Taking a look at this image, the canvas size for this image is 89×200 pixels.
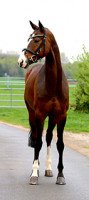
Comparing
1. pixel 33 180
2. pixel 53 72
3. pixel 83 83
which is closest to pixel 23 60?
pixel 53 72

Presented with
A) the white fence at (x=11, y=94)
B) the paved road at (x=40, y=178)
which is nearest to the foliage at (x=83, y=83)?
the white fence at (x=11, y=94)

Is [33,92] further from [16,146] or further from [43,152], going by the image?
[16,146]

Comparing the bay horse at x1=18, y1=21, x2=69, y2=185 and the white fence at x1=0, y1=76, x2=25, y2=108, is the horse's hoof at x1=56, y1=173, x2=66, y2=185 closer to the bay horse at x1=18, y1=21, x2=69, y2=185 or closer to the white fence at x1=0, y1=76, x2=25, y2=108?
the bay horse at x1=18, y1=21, x2=69, y2=185

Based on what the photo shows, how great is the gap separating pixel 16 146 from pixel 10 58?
101ft

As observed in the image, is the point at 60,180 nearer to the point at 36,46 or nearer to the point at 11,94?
the point at 36,46

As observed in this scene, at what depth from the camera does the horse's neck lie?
863 centimetres

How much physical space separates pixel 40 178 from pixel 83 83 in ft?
57.8

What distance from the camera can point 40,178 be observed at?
9.07 meters

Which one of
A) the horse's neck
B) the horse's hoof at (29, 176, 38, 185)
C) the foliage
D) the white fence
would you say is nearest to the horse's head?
the horse's neck

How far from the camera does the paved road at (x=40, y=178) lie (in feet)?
25.3

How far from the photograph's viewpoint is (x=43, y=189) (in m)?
8.15

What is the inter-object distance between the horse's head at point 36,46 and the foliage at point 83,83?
57.8ft

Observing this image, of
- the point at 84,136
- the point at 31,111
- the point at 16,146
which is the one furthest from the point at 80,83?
the point at 31,111

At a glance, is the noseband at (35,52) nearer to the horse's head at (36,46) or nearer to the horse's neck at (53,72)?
the horse's head at (36,46)
